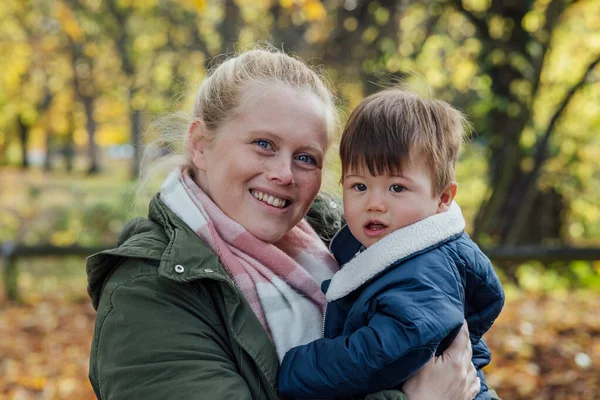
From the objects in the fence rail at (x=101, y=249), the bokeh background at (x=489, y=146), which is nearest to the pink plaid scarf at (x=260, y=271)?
the bokeh background at (x=489, y=146)

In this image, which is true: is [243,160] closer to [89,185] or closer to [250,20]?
[250,20]

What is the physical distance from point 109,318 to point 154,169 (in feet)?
2.75

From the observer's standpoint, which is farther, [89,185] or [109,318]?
[89,185]

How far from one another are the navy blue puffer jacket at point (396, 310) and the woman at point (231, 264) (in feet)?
0.30

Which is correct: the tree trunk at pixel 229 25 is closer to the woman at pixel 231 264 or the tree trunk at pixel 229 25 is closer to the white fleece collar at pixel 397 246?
the woman at pixel 231 264

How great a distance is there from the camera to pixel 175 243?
72.7 inches

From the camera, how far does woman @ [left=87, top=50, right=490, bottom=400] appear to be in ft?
5.68

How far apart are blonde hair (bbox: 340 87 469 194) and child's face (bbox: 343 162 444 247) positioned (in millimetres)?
25

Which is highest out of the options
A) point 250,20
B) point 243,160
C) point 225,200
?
point 243,160

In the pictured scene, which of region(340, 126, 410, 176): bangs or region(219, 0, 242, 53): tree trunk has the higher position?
region(340, 126, 410, 176): bangs

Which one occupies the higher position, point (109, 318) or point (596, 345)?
point (109, 318)

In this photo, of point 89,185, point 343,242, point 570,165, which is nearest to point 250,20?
point 570,165

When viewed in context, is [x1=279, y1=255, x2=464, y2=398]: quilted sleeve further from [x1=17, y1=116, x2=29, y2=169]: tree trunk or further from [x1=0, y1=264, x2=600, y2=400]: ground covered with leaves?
[x1=17, y1=116, x2=29, y2=169]: tree trunk

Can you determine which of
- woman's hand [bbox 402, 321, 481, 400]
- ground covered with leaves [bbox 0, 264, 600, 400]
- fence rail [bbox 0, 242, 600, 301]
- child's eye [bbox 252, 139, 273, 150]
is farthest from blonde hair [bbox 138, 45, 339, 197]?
fence rail [bbox 0, 242, 600, 301]
